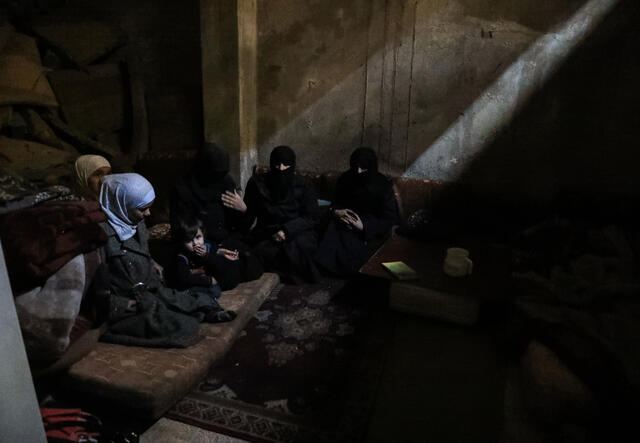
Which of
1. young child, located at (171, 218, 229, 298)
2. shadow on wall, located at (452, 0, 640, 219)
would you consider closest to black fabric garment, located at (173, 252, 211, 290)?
young child, located at (171, 218, 229, 298)

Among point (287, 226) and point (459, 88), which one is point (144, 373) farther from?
point (459, 88)

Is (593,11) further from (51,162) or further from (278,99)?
(51,162)

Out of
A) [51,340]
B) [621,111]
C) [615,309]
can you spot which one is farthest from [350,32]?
[51,340]

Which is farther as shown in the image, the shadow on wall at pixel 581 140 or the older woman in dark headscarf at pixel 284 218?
the shadow on wall at pixel 581 140

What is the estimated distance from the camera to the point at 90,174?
3822 millimetres

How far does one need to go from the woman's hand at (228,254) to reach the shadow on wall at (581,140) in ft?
9.26

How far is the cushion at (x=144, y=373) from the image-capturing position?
2539mm

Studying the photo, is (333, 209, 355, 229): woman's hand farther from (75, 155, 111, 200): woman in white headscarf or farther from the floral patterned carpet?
(75, 155, 111, 200): woman in white headscarf

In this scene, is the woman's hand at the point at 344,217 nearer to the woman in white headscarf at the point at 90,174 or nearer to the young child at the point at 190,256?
the young child at the point at 190,256

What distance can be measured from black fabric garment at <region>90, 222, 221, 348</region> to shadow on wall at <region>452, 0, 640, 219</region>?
362 centimetres

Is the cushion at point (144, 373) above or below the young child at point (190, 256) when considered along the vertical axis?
below

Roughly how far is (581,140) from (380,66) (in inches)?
90.9

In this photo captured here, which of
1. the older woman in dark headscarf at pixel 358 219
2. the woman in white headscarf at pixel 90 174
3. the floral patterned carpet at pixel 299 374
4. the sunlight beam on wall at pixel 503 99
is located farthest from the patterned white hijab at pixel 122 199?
the sunlight beam on wall at pixel 503 99

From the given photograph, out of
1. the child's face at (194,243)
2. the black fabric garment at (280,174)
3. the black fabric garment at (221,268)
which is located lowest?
the black fabric garment at (221,268)
